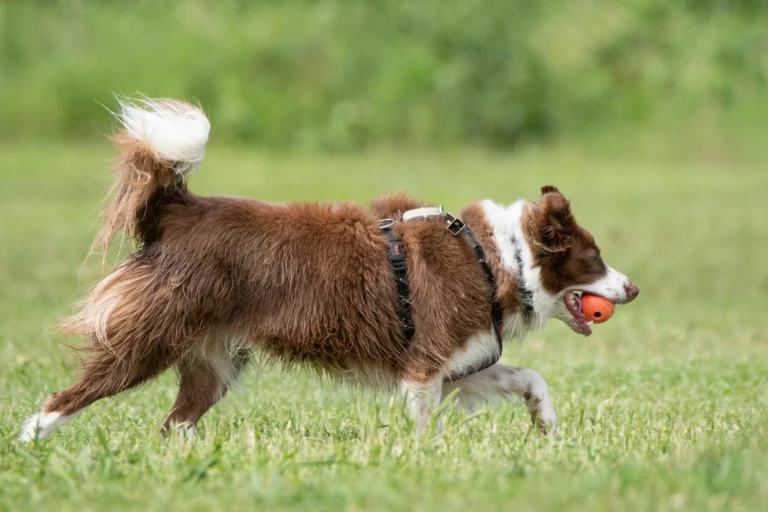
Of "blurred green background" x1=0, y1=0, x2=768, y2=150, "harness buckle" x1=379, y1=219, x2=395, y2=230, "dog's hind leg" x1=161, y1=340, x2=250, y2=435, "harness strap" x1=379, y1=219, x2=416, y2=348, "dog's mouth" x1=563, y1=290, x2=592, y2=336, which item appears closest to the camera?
"harness strap" x1=379, y1=219, x2=416, y2=348

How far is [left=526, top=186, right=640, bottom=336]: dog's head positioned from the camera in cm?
540

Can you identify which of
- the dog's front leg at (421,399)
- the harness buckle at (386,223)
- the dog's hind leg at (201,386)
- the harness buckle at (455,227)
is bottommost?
the dog's hind leg at (201,386)

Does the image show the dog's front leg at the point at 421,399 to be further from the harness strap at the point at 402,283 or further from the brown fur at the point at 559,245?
the brown fur at the point at 559,245

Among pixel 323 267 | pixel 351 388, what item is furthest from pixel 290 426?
pixel 323 267

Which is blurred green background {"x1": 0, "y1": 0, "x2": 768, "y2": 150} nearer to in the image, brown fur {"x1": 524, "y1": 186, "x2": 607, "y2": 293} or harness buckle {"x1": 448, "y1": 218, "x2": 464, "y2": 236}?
brown fur {"x1": 524, "y1": 186, "x2": 607, "y2": 293}

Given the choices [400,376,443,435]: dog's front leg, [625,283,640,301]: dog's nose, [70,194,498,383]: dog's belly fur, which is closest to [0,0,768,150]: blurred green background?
[625,283,640,301]: dog's nose

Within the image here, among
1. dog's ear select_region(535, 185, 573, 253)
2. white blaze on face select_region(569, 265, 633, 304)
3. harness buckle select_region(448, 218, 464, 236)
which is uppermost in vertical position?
dog's ear select_region(535, 185, 573, 253)

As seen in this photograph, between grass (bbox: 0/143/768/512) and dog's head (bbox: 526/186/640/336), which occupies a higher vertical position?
dog's head (bbox: 526/186/640/336)

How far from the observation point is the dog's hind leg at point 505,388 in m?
5.58

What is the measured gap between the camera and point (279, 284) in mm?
5043

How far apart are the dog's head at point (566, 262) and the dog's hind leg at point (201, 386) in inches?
61.2

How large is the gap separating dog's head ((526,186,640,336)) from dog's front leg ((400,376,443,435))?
2.57ft

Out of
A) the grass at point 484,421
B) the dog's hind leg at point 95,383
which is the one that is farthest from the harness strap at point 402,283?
the dog's hind leg at point 95,383

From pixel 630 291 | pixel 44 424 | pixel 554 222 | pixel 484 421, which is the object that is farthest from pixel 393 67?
pixel 44 424
